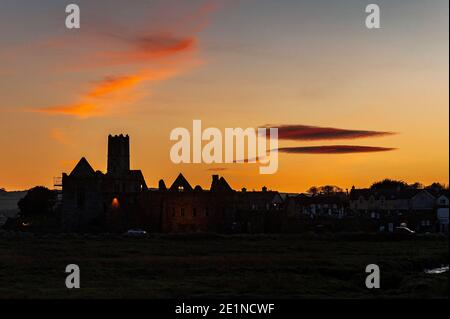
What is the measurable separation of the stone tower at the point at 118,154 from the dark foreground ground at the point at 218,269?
124ft

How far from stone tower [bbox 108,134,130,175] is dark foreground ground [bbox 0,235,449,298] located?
37.8 m

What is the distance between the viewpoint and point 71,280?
40.9 m

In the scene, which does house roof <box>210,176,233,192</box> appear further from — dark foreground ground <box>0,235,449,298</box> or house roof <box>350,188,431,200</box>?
house roof <box>350,188,431,200</box>

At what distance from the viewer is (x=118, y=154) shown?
387 ft

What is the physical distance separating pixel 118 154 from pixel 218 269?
239ft

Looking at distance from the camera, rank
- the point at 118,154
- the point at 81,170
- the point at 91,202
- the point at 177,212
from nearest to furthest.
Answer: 1. the point at 177,212
2. the point at 91,202
3. the point at 81,170
4. the point at 118,154

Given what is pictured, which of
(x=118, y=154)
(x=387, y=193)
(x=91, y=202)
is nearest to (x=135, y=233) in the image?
(x=91, y=202)

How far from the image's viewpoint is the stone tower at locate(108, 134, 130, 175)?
116438mm

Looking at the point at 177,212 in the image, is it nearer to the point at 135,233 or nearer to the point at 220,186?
the point at 220,186

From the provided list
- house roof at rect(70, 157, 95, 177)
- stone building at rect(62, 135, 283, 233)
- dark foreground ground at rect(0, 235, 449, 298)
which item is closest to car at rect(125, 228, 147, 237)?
stone building at rect(62, 135, 283, 233)
